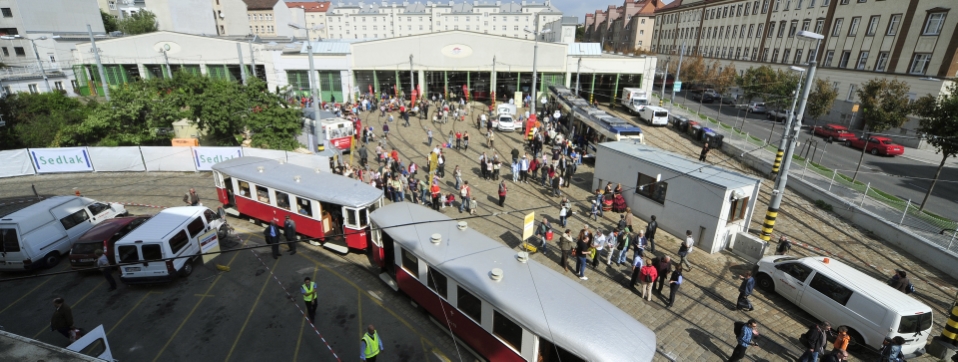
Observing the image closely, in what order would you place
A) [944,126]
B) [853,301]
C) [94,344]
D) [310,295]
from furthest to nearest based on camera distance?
1. [944,126]
2. [310,295]
3. [853,301]
4. [94,344]

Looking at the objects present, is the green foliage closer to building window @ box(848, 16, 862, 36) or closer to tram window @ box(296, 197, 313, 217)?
building window @ box(848, 16, 862, 36)

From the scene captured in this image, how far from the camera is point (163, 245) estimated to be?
40.3ft

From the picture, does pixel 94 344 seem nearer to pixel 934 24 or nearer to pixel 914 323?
pixel 914 323

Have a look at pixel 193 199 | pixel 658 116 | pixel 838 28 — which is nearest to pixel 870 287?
pixel 193 199

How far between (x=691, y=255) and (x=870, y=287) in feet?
17.4

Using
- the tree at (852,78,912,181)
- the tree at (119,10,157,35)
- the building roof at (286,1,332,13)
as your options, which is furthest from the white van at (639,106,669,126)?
the building roof at (286,1,332,13)

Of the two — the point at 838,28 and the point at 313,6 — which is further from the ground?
the point at 313,6

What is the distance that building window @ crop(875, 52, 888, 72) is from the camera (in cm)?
3697

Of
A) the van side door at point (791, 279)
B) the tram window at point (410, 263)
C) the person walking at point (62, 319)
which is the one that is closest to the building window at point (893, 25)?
the van side door at point (791, 279)

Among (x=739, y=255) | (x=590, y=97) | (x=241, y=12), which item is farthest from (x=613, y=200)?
(x=241, y=12)

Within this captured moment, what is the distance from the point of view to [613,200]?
62.8 ft

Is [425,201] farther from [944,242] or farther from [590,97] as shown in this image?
[590,97]

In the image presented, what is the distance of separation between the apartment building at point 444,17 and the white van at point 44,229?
9329 centimetres

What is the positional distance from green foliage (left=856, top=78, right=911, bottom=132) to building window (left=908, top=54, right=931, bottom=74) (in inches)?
339
